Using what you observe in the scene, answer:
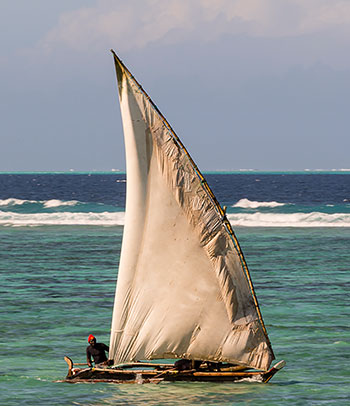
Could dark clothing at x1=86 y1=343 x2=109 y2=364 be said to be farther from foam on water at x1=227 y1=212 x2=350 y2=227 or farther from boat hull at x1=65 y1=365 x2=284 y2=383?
foam on water at x1=227 y1=212 x2=350 y2=227

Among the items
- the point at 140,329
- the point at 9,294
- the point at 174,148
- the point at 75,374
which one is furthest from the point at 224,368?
the point at 9,294

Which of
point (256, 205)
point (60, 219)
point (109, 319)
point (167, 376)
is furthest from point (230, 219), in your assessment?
point (167, 376)

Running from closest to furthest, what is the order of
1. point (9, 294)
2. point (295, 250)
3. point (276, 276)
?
1. point (9, 294)
2. point (276, 276)
3. point (295, 250)

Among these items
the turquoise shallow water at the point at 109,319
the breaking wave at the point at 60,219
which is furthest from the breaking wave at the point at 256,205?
the turquoise shallow water at the point at 109,319

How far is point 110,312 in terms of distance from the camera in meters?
29.1

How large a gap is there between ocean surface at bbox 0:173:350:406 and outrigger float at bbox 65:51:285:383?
3.06 feet

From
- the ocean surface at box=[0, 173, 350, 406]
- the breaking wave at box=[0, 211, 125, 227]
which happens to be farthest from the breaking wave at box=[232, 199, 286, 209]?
the ocean surface at box=[0, 173, 350, 406]

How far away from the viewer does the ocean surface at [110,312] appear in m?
18.4

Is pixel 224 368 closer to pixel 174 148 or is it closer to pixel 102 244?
pixel 174 148

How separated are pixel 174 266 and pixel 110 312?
447 inches

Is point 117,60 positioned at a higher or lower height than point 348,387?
higher

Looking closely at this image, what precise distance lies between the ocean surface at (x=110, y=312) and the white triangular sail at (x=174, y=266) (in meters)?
1.13

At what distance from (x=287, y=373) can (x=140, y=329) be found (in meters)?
4.39

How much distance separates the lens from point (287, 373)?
20.4m
